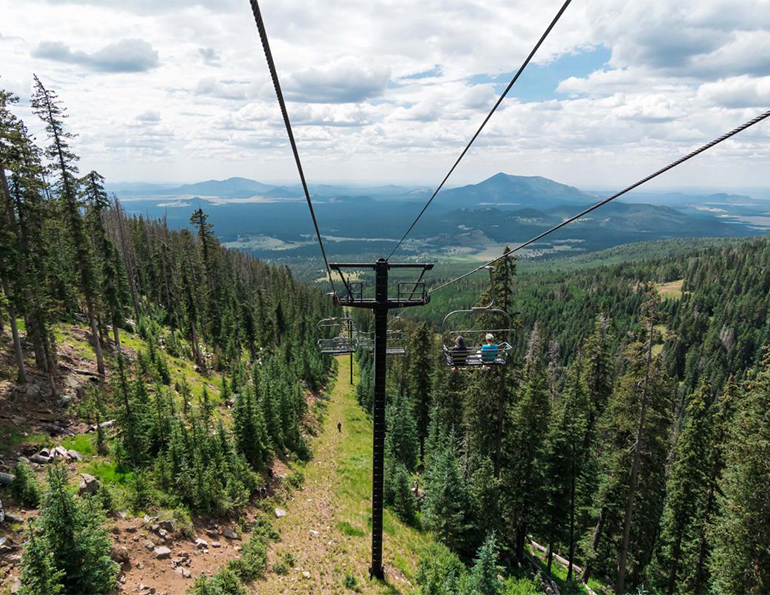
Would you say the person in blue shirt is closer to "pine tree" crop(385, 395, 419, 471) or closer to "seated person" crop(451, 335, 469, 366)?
"seated person" crop(451, 335, 469, 366)

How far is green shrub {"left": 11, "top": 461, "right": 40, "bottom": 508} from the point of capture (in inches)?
521

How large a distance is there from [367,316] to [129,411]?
94.7 m

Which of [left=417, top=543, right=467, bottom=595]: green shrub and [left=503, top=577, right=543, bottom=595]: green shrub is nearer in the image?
[left=417, top=543, right=467, bottom=595]: green shrub

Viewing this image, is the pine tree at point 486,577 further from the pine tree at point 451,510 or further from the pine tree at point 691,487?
the pine tree at point 691,487

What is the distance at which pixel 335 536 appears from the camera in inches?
803

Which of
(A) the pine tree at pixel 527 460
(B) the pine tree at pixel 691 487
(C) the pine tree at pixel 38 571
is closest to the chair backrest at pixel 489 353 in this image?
(C) the pine tree at pixel 38 571

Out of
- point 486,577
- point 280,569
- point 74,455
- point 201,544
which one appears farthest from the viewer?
point 74,455

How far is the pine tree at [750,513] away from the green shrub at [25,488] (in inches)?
1065

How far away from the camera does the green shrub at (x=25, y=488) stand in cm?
1323

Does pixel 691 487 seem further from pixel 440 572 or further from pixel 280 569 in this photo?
pixel 280 569

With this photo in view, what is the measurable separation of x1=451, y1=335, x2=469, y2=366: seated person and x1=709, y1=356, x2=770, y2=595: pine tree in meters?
14.2

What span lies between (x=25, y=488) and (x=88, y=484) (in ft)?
6.47

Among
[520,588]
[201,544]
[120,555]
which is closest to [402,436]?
[520,588]

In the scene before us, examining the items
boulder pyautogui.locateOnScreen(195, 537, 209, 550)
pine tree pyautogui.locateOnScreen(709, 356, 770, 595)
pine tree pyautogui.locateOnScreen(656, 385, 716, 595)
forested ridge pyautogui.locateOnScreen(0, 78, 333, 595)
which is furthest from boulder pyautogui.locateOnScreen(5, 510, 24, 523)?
pine tree pyautogui.locateOnScreen(656, 385, 716, 595)
